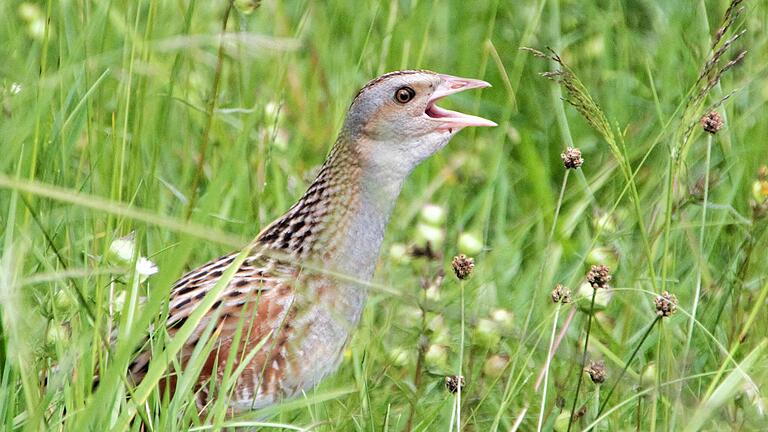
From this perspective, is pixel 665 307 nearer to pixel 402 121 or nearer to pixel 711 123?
pixel 711 123

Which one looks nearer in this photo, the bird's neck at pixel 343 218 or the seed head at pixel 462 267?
the seed head at pixel 462 267

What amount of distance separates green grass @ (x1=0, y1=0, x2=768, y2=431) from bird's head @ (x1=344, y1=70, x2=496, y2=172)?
33 centimetres

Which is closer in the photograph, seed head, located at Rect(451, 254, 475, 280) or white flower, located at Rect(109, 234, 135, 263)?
seed head, located at Rect(451, 254, 475, 280)

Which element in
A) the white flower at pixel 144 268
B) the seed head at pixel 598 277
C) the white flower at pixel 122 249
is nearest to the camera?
the white flower at pixel 144 268

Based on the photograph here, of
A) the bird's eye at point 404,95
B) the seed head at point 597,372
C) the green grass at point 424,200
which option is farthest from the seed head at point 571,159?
the bird's eye at point 404,95

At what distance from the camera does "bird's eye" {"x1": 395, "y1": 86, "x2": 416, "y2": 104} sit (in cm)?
413

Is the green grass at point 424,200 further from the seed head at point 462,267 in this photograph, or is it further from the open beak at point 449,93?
the open beak at point 449,93

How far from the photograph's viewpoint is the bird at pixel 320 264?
3.64 metres

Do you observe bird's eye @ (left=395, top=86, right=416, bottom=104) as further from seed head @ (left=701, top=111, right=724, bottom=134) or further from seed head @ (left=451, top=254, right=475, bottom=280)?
seed head @ (left=451, top=254, right=475, bottom=280)

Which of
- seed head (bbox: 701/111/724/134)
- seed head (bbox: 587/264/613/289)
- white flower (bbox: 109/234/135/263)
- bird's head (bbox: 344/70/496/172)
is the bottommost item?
white flower (bbox: 109/234/135/263)

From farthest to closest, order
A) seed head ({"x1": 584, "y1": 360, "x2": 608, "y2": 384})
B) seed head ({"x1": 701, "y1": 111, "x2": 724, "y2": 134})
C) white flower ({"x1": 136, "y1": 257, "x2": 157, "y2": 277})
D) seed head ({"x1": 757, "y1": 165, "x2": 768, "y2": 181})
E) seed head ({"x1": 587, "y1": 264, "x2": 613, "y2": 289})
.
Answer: seed head ({"x1": 757, "y1": 165, "x2": 768, "y2": 181}), seed head ({"x1": 701, "y1": 111, "x2": 724, "y2": 134}), seed head ({"x1": 584, "y1": 360, "x2": 608, "y2": 384}), seed head ({"x1": 587, "y1": 264, "x2": 613, "y2": 289}), white flower ({"x1": 136, "y1": 257, "x2": 157, "y2": 277})

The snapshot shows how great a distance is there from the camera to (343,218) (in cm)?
398

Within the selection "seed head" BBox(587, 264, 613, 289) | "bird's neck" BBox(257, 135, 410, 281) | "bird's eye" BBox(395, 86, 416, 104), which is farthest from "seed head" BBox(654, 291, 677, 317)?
"bird's eye" BBox(395, 86, 416, 104)

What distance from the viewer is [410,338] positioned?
398 centimetres
